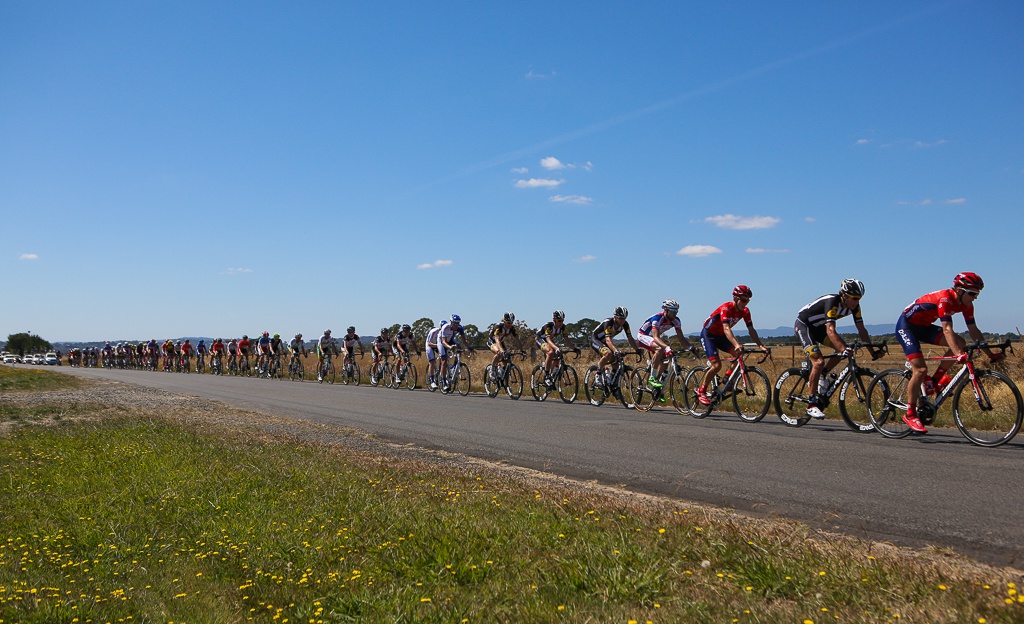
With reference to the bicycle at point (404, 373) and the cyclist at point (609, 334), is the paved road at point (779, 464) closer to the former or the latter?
the cyclist at point (609, 334)

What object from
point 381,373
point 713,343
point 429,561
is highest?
point 713,343

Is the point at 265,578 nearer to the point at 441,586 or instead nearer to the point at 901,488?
the point at 441,586

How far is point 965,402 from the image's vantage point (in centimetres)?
1111

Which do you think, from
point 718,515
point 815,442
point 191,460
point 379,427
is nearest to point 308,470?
point 191,460

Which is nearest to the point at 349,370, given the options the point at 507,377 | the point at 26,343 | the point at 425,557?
the point at 507,377

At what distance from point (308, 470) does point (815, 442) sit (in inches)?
234

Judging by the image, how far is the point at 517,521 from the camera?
5.68 meters

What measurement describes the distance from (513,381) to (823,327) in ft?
33.1

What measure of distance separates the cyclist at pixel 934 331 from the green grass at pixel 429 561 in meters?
5.12

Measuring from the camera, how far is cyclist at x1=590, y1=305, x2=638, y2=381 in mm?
16625

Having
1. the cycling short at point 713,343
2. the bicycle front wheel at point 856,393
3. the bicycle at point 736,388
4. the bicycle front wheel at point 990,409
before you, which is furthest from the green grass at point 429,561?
the cycling short at point 713,343

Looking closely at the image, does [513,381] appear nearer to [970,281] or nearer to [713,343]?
[713,343]

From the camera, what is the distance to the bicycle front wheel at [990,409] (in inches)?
364

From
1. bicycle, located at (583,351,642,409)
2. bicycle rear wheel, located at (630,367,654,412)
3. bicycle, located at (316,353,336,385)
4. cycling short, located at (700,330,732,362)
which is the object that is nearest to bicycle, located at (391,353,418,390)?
bicycle, located at (316,353,336,385)
